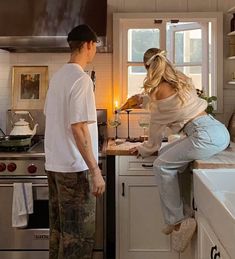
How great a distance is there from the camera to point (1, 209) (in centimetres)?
290

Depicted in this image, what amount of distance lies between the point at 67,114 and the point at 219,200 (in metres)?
0.99

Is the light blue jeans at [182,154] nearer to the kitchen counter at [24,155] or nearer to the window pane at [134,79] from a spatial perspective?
the kitchen counter at [24,155]

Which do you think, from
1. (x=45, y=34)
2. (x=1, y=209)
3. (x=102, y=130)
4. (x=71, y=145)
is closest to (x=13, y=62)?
(x=45, y=34)

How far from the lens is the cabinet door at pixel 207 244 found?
166 centimetres

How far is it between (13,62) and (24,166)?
3.57 feet

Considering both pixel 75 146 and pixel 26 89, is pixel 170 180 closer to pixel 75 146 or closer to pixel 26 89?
pixel 75 146

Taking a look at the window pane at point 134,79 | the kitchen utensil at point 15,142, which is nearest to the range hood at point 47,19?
the window pane at point 134,79

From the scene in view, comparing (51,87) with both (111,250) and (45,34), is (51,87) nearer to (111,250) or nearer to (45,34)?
(45,34)

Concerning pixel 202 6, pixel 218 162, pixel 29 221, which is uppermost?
pixel 202 6

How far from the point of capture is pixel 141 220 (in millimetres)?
2969

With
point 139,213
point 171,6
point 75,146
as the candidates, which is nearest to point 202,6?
point 171,6

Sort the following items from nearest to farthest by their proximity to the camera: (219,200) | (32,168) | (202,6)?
(219,200), (32,168), (202,6)

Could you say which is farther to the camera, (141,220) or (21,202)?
(141,220)

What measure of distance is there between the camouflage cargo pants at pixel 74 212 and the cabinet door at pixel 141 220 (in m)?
0.61
